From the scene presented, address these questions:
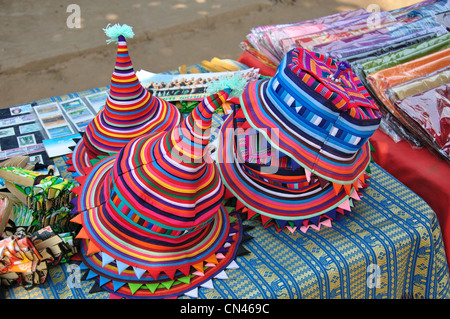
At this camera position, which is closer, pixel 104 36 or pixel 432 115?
pixel 432 115

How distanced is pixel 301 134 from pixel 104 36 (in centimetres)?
288

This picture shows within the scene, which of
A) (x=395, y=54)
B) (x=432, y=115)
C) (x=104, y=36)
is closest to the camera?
(x=432, y=115)

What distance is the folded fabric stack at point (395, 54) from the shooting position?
66.2 inches

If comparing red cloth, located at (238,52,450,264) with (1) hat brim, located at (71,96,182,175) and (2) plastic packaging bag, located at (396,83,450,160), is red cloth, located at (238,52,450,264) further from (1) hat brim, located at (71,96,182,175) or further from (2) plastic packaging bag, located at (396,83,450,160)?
(1) hat brim, located at (71,96,182,175)

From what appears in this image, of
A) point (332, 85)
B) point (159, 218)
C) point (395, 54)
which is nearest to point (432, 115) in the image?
point (395, 54)

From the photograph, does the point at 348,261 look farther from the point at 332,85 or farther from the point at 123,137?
the point at 123,137

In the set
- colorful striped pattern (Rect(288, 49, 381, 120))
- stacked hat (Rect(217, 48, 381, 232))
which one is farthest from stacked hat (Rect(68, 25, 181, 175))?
colorful striped pattern (Rect(288, 49, 381, 120))

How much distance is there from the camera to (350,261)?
136cm

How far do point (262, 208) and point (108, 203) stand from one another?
0.48 metres

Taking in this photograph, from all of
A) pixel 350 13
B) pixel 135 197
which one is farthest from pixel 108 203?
pixel 350 13

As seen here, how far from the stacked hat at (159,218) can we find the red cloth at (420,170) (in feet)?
2.66

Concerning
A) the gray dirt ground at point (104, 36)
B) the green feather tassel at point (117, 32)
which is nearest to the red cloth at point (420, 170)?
the green feather tassel at point (117, 32)

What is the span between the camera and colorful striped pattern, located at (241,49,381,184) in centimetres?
125

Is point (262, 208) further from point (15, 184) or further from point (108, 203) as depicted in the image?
point (15, 184)
